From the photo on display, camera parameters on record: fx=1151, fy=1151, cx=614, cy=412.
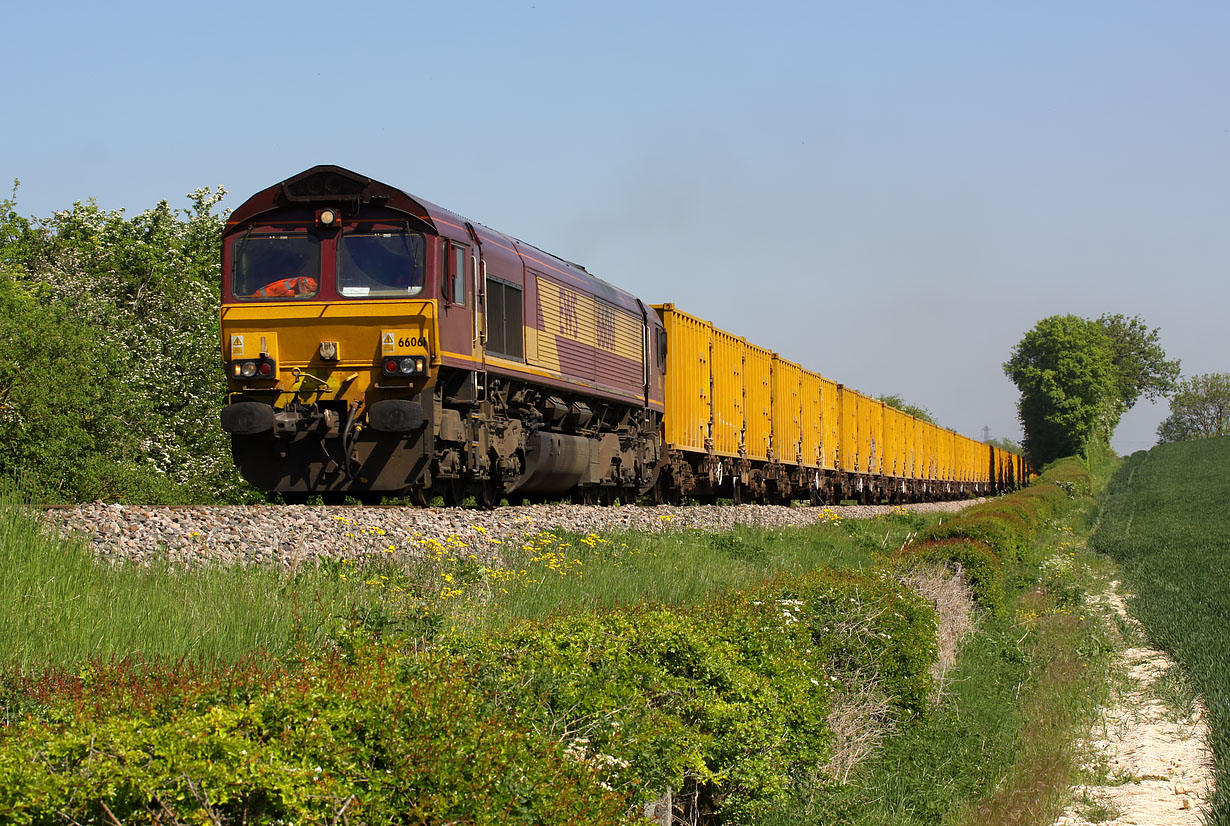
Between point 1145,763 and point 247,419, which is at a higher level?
point 247,419

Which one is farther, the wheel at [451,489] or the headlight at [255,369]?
the wheel at [451,489]

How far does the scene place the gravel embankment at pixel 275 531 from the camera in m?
9.88

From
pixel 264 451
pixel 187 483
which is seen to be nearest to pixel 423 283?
pixel 264 451

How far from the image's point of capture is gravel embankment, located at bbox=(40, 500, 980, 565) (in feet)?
32.4

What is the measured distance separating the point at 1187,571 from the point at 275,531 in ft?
64.3

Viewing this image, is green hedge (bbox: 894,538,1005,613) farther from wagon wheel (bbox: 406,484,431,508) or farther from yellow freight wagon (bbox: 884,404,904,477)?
yellow freight wagon (bbox: 884,404,904,477)

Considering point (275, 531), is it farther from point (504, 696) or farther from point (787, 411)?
point (787, 411)

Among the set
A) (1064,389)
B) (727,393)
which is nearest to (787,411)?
(727,393)

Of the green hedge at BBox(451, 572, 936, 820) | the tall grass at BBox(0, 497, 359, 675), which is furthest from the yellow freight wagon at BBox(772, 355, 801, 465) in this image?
the green hedge at BBox(451, 572, 936, 820)

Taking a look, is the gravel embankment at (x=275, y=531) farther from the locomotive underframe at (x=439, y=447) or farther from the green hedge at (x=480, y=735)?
the green hedge at (x=480, y=735)

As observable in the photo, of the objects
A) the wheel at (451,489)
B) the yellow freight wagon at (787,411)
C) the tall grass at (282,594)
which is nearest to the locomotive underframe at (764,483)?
the yellow freight wagon at (787,411)

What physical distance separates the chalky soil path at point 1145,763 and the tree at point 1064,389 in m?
85.7

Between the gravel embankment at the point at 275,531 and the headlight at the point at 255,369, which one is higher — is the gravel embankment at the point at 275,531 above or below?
below

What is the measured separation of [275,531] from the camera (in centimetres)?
1098
